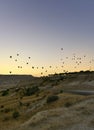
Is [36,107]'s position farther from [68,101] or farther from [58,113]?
[58,113]

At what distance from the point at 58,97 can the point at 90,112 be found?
34.4 ft

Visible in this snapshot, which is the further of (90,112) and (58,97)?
(58,97)

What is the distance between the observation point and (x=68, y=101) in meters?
39.1

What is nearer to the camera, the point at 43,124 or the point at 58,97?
the point at 43,124

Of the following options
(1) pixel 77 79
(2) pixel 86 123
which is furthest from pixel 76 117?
(1) pixel 77 79

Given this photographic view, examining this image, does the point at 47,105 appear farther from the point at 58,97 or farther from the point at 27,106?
the point at 27,106

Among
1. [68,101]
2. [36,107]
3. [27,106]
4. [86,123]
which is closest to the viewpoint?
[86,123]

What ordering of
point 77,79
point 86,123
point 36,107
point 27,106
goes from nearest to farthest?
point 86,123
point 36,107
point 27,106
point 77,79

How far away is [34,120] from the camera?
31609 mm

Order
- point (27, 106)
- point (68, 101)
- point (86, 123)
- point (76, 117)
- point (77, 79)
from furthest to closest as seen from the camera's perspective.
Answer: point (77, 79)
point (27, 106)
point (68, 101)
point (76, 117)
point (86, 123)

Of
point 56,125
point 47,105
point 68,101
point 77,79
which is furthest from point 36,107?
point 77,79

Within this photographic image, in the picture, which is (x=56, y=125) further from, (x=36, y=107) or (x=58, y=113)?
(x=36, y=107)

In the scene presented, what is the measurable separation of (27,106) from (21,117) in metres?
6.12

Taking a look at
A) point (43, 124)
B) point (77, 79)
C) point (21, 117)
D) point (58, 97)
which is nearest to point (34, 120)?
point (43, 124)
